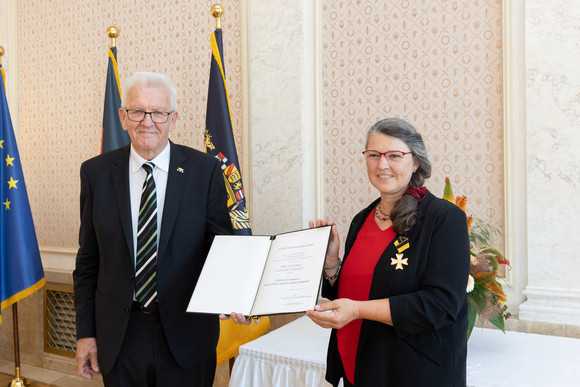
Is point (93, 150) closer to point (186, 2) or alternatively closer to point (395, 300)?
point (186, 2)

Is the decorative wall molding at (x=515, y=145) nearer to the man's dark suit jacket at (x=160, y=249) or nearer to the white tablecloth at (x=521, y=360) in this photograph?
the white tablecloth at (x=521, y=360)

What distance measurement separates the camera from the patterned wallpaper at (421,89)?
9.64 feet

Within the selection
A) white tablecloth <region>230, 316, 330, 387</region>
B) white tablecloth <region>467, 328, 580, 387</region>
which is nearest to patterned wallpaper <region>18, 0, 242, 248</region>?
white tablecloth <region>230, 316, 330, 387</region>

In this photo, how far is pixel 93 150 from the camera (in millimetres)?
4477

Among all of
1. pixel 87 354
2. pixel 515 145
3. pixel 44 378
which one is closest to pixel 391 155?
pixel 87 354

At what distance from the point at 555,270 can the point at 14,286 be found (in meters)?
3.69

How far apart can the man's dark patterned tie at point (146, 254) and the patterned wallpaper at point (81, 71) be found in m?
2.04

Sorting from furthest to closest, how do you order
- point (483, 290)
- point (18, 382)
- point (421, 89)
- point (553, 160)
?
point (18, 382) < point (421, 89) < point (553, 160) < point (483, 290)

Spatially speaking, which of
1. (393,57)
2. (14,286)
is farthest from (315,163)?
(14,286)

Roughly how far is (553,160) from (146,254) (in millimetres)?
2173

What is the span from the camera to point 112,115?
12.7 ft

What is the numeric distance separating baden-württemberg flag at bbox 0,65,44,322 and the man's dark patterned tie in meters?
2.52

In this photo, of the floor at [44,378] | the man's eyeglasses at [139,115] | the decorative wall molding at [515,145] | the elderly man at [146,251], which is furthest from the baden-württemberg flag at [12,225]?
the decorative wall molding at [515,145]

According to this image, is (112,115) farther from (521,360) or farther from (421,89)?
(521,360)
